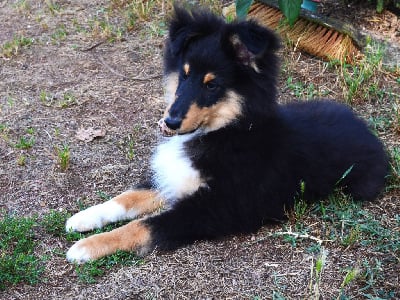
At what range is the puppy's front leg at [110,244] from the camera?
336 cm

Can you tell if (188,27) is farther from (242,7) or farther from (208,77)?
(242,7)

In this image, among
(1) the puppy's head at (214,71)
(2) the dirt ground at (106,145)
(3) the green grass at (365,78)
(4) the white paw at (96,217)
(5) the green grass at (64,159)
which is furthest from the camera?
(3) the green grass at (365,78)

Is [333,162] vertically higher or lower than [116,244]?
higher

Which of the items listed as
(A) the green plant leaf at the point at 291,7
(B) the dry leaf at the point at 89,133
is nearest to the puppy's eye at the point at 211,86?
(B) the dry leaf at the point at 89,133

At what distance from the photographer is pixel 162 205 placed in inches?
150

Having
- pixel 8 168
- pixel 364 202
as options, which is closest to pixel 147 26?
pixel 8 168

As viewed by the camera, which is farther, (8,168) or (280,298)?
(8,168)

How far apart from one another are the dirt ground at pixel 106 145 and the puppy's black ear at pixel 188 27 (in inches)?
44.0

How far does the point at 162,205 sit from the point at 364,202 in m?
1.31

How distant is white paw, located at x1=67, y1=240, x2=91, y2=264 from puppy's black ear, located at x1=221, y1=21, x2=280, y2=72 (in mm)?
1406

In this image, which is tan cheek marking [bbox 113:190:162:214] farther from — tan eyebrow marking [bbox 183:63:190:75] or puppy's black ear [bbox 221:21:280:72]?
puppy's black ear [bbox 221:21:280:72]

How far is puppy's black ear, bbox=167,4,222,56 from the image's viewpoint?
138 inches

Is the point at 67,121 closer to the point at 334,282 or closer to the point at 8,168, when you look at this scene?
the point at 8,168

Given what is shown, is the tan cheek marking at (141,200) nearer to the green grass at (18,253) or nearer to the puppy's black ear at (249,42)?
the green grass at (18,253)
